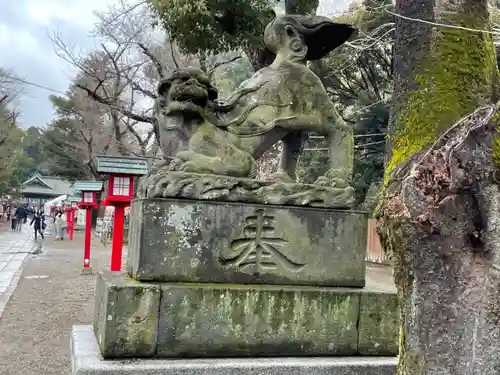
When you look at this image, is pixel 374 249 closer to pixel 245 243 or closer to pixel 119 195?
pixel 119 195

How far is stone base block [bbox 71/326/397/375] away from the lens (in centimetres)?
307

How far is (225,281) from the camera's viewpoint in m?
3.52

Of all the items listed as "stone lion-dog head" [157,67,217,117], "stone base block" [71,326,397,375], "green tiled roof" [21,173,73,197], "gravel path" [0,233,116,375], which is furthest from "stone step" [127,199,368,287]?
"green tiled roof" [21,173,73,197]

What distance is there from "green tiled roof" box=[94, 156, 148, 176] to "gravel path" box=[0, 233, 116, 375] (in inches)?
102

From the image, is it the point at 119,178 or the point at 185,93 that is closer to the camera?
the point at 185,93

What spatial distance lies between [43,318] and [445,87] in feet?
26.1

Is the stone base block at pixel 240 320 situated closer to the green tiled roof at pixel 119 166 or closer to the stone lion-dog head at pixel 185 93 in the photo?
the stone lion-dog head at pixel 185 93

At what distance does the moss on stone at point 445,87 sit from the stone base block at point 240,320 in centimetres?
133

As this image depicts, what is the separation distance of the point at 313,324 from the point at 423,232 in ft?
5.10

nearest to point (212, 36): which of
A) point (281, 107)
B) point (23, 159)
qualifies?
point (281, 107)

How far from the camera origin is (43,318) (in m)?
8.65

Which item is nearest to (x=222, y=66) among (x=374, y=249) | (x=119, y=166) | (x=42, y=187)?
(x=119, y=166)

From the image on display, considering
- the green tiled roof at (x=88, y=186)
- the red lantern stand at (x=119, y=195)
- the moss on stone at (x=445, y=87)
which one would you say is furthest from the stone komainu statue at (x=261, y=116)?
the green tiled roof at (x=88, y=186)

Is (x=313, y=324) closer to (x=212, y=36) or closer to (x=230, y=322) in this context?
(x=230, y=322)
